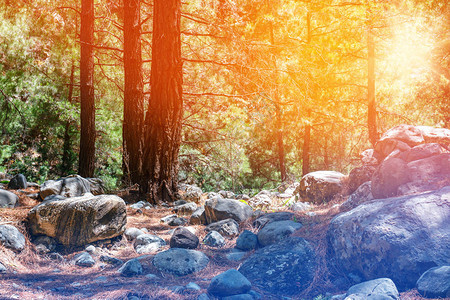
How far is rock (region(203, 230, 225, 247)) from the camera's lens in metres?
4.85

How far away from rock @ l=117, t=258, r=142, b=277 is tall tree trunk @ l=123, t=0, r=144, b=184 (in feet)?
14.0

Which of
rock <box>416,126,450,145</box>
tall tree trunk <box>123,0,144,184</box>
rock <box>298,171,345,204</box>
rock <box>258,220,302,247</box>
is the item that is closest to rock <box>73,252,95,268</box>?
rock <box>258,220,302,247</box>

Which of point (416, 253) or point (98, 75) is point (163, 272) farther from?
point (98, 75)

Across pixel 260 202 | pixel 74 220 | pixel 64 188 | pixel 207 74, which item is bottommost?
pixel 260 202

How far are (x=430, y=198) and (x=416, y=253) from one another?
683 mm

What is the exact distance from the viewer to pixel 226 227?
17.5ft

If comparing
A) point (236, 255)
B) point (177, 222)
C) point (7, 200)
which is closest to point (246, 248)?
point (236, 255)

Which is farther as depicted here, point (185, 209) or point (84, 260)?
point (185, 209)

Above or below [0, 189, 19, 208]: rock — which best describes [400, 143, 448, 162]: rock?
above

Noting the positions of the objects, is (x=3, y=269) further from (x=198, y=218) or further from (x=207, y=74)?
(x=207, y=74)

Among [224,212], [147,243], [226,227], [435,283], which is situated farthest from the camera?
[224,212]

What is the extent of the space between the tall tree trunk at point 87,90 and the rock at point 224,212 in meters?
5.05

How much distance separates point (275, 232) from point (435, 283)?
212cm

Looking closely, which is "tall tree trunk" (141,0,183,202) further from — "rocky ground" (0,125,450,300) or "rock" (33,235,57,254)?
"rock" (33,235,57,254)
